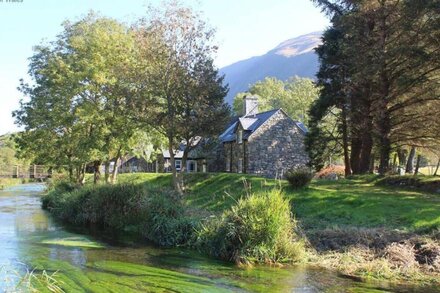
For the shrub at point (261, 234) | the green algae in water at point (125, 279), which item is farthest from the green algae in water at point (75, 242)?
the shrub at point (261, 234)

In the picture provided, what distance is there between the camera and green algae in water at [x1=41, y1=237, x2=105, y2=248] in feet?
59.9

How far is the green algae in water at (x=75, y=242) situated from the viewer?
18.2 metres

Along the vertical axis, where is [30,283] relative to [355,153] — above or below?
below

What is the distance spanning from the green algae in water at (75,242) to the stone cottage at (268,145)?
83.3ft

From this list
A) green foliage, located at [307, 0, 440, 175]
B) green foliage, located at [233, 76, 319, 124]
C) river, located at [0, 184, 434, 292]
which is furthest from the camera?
green foliage, located at [233, 76, 319, 124]

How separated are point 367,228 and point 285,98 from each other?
6696 cm

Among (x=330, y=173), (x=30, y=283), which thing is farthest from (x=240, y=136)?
(x=30, y=283)

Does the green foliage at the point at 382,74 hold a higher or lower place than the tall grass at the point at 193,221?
higher

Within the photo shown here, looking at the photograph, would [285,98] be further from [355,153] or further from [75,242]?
[75,242]

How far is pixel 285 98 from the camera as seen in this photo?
8212 cm

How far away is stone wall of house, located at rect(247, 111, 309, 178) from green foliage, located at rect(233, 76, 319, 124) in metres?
27.7

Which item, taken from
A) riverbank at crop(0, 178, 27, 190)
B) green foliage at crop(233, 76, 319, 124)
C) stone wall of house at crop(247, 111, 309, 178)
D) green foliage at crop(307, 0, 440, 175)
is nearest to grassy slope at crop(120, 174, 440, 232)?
green foliage at crop(307, 0, 440, 175)

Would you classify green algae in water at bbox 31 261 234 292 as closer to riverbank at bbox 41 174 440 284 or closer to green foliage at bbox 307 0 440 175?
riverbank at bbox 41 174 440 284

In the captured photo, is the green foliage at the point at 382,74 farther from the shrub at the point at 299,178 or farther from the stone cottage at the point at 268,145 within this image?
the stone cottage at the point at 268,145
